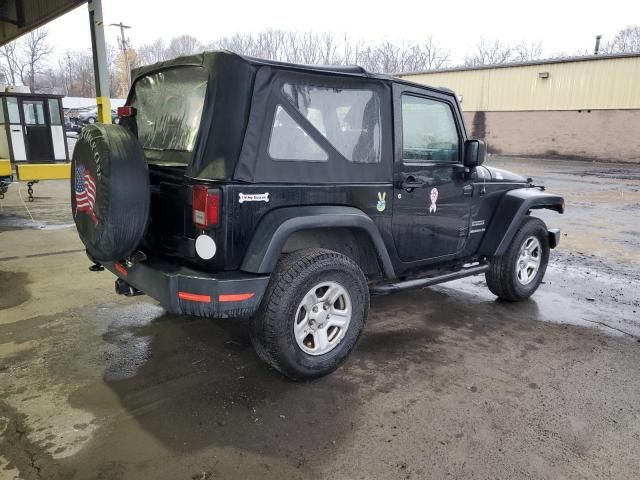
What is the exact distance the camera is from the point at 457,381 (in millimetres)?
3328

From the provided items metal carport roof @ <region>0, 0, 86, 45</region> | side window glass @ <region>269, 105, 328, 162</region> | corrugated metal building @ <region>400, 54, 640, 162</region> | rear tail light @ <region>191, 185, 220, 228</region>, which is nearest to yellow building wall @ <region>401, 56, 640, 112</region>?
corrugated metal building @ <region>400, 54, 640, 162</region>

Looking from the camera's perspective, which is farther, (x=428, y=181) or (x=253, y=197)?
(x=428, y=181)

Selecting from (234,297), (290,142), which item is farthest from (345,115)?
(234,297)

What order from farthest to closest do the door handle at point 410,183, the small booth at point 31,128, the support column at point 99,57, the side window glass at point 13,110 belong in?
1. the side window glass at point 13,110
2. the small booth at point 31,128
3. the support column at point 99,57
4. the door handle at point 410,183

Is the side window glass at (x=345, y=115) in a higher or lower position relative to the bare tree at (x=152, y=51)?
lower

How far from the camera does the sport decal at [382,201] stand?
352 centimetres

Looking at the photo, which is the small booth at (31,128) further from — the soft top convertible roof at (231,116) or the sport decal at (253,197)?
the sport decal at (253,197)

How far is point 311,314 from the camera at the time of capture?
3.20 metres

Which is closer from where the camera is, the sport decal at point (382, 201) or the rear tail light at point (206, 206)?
the rear tail light at point (206, 206)

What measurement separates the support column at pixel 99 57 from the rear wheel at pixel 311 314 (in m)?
6.44

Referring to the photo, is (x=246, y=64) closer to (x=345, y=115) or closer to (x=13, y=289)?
(x=345, y=115)

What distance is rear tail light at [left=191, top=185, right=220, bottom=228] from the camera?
2.77m

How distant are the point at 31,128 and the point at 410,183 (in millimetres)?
10164

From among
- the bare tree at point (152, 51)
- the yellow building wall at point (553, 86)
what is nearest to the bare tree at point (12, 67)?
the bare tree at point (152, 51)
